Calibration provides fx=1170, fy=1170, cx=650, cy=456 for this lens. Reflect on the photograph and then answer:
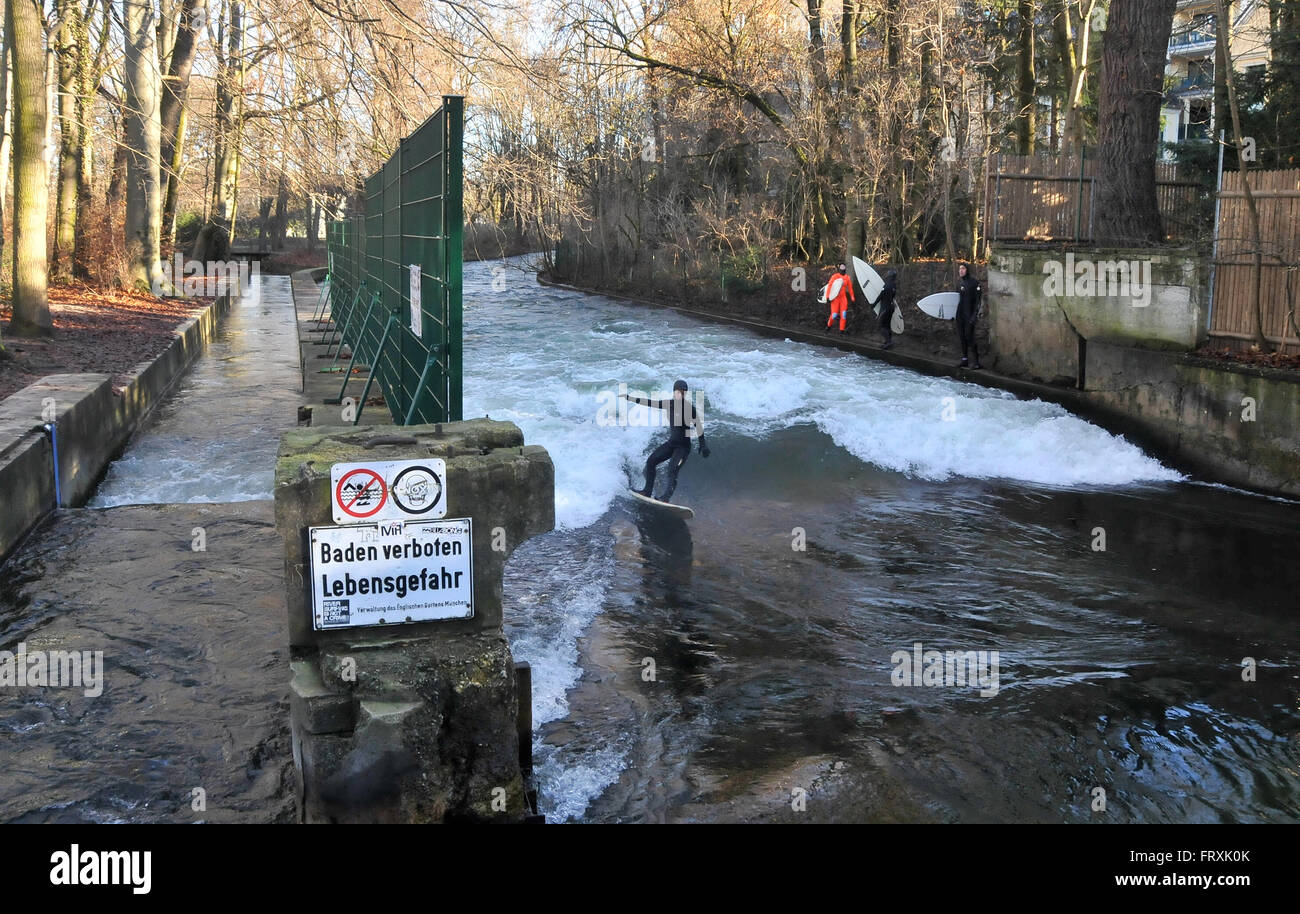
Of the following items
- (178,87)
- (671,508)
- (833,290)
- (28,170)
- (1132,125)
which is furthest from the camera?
(833,290)

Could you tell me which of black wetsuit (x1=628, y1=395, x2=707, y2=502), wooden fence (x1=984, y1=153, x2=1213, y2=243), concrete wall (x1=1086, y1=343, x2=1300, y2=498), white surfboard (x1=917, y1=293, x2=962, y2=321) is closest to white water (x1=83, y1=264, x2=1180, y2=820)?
concrete wall (x1=1086, y1=343, x2=1300, y2=498)

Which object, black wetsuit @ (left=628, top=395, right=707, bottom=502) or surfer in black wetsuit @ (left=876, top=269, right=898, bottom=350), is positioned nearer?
black wetsuit @ (left=628, top=395, right=707, bottom=502)

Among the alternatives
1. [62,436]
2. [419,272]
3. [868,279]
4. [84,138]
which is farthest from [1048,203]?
[84,138]

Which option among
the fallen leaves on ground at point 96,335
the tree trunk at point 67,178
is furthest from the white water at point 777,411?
the tree trunk at point 67,178

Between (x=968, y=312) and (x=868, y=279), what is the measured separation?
544 centimetres

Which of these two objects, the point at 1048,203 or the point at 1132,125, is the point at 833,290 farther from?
the point at 1132,125

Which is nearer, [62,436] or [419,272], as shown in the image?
[419,272]

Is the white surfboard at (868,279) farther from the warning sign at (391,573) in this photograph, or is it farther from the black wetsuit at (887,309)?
the warning sign at (391,573)

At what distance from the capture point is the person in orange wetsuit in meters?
26.5

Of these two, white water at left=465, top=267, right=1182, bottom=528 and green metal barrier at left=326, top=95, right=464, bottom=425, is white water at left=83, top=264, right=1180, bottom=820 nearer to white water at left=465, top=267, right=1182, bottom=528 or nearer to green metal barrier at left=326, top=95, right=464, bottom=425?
white water at left=465, top=267, right=1182, bottom=528

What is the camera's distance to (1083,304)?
18.9 meters

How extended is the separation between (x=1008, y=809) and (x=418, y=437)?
3.73 m

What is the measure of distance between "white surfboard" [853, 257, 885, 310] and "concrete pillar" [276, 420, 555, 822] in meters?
22.2

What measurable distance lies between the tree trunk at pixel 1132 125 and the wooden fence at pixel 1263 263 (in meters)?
3.73
